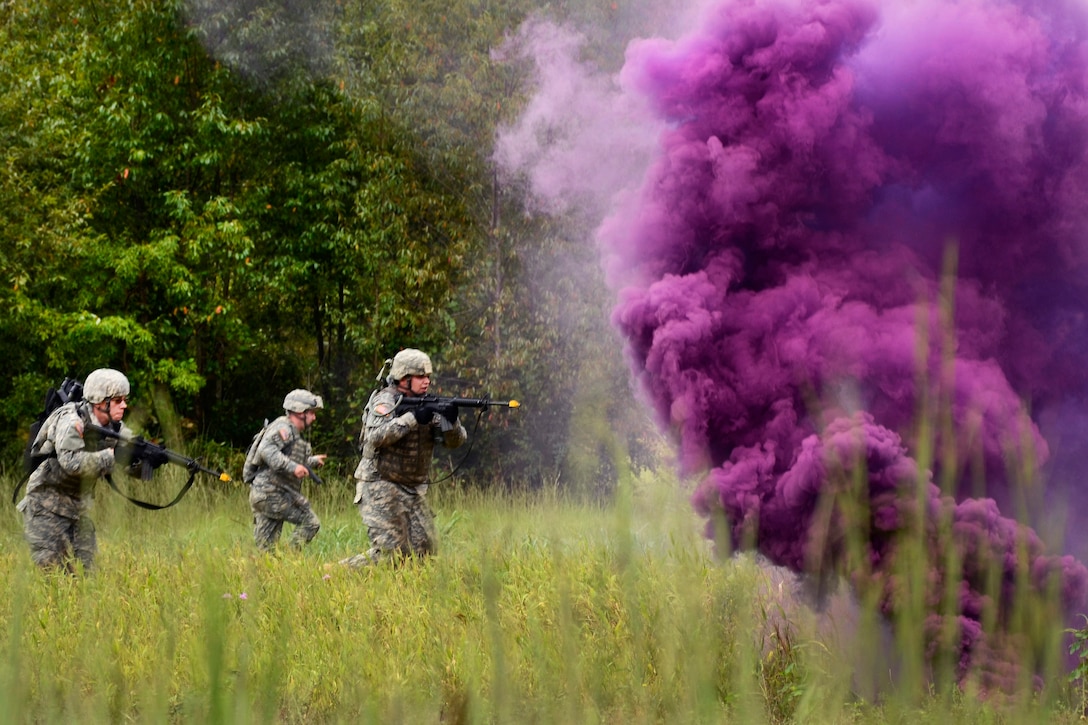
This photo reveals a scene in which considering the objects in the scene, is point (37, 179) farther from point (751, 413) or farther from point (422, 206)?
point (751, 413)

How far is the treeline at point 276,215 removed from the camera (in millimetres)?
15719

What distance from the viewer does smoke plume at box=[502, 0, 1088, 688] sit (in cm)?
584

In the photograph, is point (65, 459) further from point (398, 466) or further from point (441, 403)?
point (441, 403)

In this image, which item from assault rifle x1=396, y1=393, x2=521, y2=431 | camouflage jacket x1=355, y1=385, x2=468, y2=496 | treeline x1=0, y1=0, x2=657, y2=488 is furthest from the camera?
treeline x1=0, y1=0, x2=657, y2=488

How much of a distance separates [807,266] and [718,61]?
1192mm

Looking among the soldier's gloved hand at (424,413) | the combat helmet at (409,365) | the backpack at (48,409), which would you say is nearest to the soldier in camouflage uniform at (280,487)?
the combat helmet at (409,365)

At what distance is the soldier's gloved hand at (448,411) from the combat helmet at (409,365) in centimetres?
31

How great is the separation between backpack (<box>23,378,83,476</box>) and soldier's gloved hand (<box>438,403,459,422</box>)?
8.44ft

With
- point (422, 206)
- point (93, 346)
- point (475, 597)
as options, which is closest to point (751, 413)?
point (475, 597)

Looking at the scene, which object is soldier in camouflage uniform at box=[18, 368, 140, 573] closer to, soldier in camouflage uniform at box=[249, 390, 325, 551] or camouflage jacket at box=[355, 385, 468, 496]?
camouflage jacket at box=[355, 385, 468, 496]

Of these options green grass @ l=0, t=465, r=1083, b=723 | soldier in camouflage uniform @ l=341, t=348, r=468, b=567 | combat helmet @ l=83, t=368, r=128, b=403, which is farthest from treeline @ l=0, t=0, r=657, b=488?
combat helmet @ l=83, t=368, r=128, b=403

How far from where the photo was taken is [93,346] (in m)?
16.7

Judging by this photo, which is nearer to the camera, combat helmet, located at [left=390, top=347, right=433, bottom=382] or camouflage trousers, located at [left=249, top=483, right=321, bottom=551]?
combat helmet, located at [left=390, top=347, right=433, bottom=382]

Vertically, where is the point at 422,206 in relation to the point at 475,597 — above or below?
above
